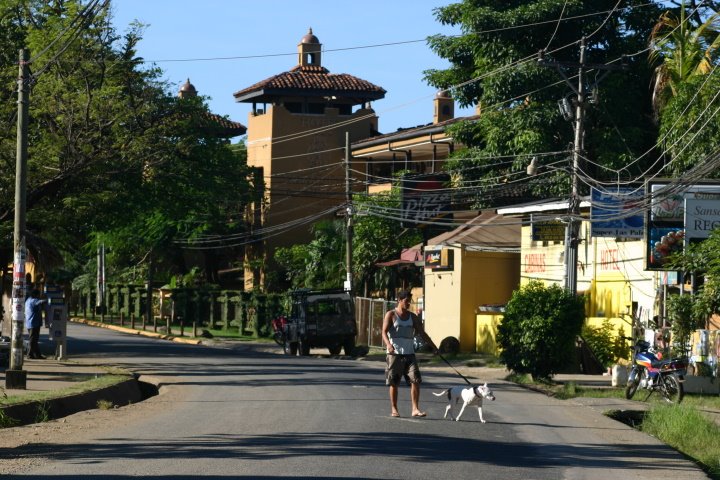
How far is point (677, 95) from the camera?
114 feet

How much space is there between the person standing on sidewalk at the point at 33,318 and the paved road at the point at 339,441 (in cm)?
859

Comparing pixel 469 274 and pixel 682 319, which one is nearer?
pixel 682 319

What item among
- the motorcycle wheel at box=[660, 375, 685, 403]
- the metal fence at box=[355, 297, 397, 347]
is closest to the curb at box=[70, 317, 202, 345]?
the metal fence at box=[355, 297, 397, 347]

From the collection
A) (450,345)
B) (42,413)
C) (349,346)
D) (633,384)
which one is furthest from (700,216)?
(349,346)

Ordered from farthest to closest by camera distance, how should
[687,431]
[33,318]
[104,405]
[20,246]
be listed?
[33,318]
[20,246]
[104,405]
[687,431]

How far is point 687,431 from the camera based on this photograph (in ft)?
55.9

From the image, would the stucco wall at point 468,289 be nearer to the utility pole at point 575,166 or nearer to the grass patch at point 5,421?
the utility pole at point 575,166

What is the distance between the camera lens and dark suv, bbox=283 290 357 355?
3969cm

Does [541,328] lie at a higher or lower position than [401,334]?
lower

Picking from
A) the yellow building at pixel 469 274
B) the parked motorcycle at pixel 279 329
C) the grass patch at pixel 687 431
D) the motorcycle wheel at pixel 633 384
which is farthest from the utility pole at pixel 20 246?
the parked motorcycle at pixel 279 329

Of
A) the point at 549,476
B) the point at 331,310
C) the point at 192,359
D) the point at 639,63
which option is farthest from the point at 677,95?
the point at 549,476

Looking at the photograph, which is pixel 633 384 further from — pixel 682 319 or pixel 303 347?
pixel 303 347

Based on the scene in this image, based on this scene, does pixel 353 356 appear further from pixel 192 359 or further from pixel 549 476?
pixel 549 476

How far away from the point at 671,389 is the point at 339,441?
10871 millimetres
